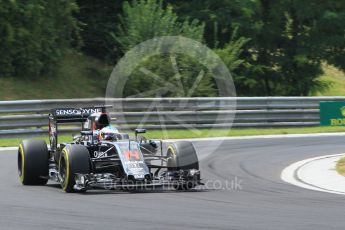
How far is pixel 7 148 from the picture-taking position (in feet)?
65.9

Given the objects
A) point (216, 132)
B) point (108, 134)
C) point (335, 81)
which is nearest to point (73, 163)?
point (108, 134)

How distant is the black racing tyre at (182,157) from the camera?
13.6m

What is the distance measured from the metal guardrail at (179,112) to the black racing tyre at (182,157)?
8766mm

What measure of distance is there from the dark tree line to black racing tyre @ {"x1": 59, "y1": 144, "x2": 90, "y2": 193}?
15.6 meters

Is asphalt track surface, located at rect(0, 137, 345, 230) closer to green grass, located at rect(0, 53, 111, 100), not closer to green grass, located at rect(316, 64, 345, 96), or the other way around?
green grass, located at rect(0, 53, 111, 100)

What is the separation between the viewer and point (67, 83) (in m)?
29.4

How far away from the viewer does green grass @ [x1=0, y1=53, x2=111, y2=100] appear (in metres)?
27.3

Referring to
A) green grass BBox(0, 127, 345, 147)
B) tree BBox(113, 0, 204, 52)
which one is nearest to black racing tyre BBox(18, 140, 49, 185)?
green grass BBox(0, 127, 345, 147)

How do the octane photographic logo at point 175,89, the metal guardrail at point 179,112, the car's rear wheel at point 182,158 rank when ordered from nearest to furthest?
1. the car's rear wheel at point 182,158
2. the metal guardrail at point 179,112
3. the octane photographic logo at point 175,89

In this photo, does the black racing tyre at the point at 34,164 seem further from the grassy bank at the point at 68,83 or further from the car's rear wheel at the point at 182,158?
the grassy bank at the point at 68,83

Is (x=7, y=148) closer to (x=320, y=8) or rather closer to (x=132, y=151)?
(x=132, y=151)

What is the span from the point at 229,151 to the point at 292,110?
21.7 ft

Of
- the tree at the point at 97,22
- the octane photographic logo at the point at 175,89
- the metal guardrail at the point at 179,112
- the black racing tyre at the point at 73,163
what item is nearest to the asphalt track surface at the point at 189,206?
the black racing tyre at the point at 73,163

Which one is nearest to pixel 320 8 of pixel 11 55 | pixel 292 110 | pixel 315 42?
pixel 315 42
